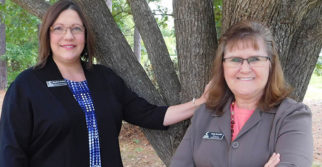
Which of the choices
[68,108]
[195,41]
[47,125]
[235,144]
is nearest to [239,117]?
[235,144]

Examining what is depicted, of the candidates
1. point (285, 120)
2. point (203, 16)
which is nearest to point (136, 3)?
point (203, 16)

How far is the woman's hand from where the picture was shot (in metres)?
2.01

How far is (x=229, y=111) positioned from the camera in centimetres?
244

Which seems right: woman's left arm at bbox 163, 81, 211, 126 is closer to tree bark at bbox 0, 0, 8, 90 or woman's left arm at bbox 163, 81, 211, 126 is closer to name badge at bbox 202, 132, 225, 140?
name badge at bbox 202, 132, 225, 140

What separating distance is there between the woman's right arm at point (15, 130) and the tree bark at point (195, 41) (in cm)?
136

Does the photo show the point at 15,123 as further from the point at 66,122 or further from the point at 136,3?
the point at 136,3

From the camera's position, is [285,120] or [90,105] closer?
[285,120]

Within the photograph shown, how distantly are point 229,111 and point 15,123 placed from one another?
153 centimetres

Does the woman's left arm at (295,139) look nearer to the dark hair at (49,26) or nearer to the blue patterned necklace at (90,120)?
the blue patterned necklace at (90,120)

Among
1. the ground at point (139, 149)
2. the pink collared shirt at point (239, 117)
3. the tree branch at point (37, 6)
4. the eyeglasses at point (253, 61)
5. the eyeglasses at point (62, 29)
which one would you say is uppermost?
the tree branch at point (37, 6)

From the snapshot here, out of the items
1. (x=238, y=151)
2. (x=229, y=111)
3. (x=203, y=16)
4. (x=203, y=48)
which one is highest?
(x=203, y=16)

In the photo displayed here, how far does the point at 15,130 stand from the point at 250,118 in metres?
1.65

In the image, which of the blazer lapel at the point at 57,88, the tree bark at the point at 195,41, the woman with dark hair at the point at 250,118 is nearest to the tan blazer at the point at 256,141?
the woman with dark hair at the point at 250,118

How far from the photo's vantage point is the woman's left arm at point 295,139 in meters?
2.01
